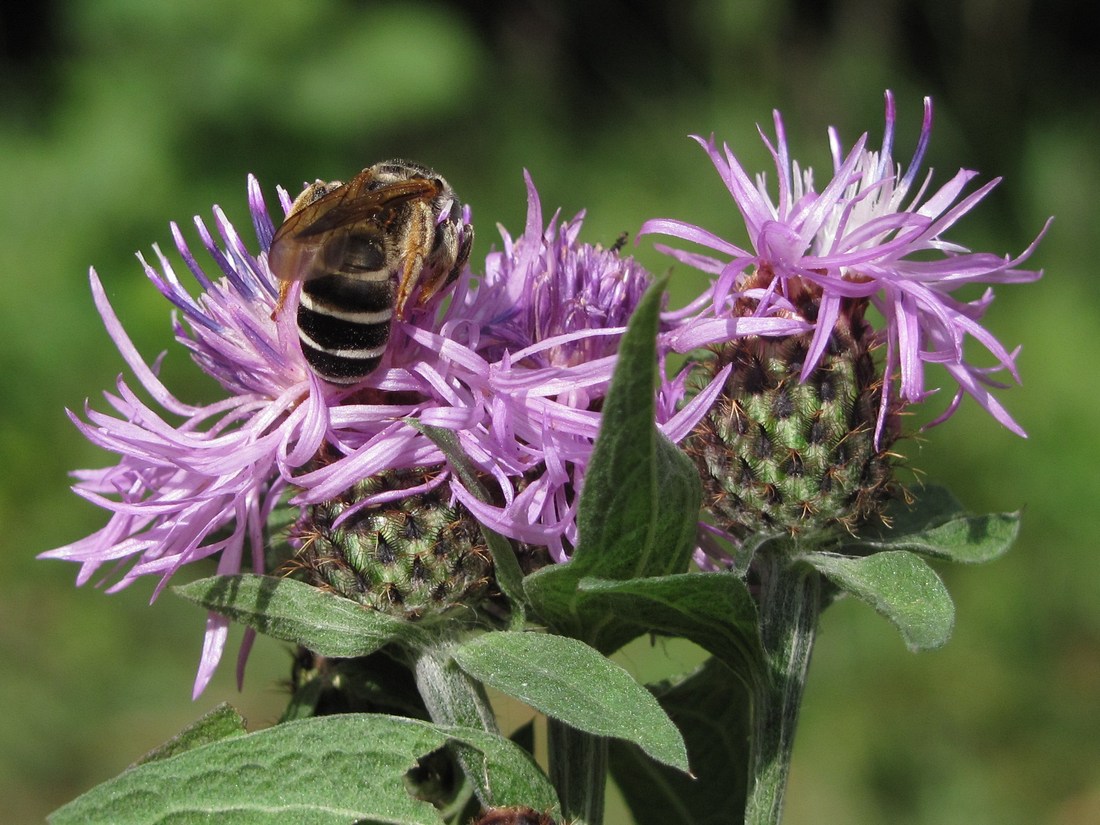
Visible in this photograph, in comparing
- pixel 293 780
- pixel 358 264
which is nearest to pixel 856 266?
pixel 358 264

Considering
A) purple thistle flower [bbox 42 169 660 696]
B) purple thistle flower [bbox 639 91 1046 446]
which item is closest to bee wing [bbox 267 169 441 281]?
purple thistle flower [bbox 42 169 660 696]

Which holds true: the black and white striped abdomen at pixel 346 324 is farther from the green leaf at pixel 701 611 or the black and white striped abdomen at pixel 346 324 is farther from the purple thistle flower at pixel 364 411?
the green leaf at pixel 701 611

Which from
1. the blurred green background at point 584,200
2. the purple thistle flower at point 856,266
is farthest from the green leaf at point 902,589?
the blurred green background at point 584,200

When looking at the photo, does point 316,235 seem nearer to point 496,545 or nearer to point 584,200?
point 496,545

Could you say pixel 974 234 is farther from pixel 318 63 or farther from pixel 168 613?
pixel 168 613

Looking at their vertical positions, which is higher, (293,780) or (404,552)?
(404,552)

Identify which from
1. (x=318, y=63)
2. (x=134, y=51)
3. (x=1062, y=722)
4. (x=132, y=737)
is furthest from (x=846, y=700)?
(x=134, y=51)
